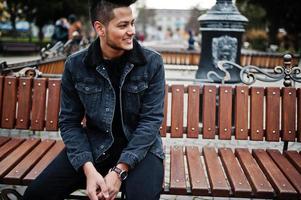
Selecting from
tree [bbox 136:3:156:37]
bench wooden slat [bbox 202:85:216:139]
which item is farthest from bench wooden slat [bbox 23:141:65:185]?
tree [bbox 136:3:156:37]

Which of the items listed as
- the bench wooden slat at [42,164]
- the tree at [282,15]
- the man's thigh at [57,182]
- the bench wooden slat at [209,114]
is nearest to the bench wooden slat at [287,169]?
the bench wooden slat at [209,114]

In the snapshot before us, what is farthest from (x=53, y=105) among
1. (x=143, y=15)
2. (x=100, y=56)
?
(x=143, y=15)

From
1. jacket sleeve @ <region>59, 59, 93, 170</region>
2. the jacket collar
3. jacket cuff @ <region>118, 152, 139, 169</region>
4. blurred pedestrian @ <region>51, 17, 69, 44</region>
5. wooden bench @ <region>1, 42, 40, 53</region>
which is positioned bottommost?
wooden bench @ <region>1, 42, 40, 53</region>

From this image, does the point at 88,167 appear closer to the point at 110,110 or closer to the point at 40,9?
the point at 110,110

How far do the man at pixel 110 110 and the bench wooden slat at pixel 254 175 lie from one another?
66 cm

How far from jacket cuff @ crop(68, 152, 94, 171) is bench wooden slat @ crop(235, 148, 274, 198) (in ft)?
3.71

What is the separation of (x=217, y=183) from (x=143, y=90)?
823 millimetres

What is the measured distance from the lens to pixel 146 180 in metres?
2.63

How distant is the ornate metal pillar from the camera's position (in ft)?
24.8

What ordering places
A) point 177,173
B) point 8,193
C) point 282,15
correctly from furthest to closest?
point 282,15
point 177,173
point 8,193

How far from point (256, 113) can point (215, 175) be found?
1.06 m

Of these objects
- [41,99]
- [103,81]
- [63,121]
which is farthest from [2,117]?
[103,81]

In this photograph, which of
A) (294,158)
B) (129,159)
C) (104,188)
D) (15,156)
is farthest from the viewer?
(294,158)

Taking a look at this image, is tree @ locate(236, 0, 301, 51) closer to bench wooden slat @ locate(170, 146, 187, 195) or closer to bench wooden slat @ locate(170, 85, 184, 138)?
bench wooden slat @ locate(170, 85, 184, 138)
